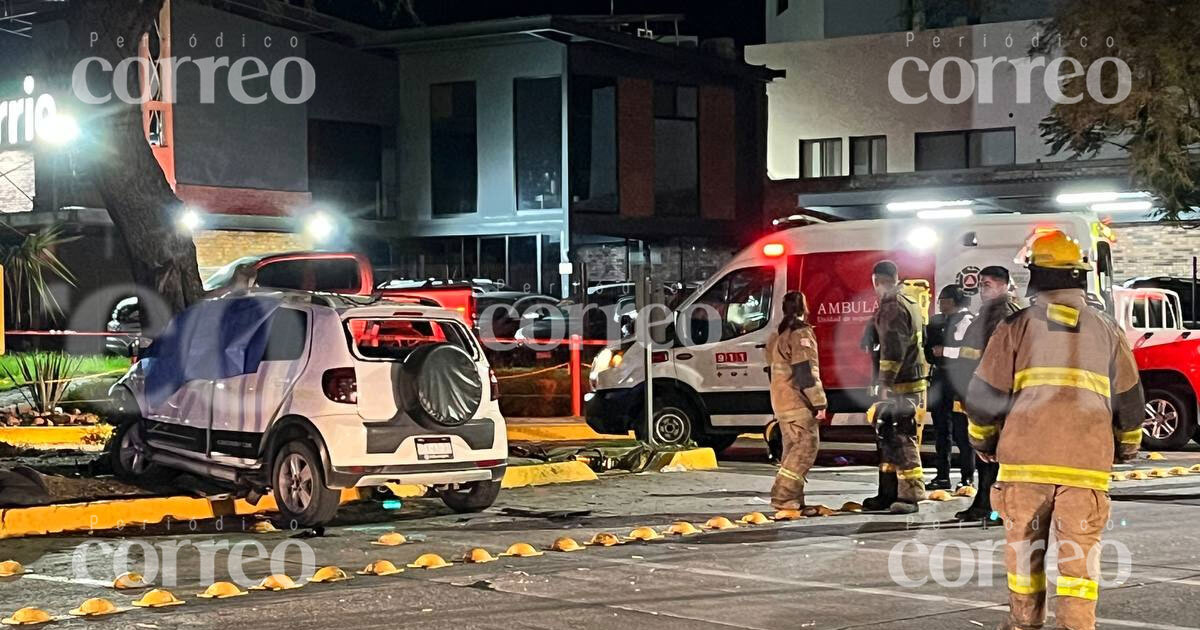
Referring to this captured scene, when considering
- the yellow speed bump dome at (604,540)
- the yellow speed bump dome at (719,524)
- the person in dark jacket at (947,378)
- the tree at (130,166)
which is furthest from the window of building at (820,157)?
the yellow speed bump dome at (604,540)

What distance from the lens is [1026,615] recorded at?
6594mm

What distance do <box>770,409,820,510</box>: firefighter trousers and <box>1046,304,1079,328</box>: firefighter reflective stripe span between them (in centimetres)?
565

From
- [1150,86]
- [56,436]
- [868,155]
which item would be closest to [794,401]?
[56,436]

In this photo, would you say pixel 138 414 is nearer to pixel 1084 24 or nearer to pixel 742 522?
pixel 742 522

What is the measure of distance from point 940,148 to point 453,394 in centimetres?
3613

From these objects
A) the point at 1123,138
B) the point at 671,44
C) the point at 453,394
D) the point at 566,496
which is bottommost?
the point at 566,496

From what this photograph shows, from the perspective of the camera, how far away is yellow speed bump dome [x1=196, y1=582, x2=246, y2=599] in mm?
A: 8789

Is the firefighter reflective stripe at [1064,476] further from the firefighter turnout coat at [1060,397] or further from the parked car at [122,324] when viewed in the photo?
the parked car at [122,324]

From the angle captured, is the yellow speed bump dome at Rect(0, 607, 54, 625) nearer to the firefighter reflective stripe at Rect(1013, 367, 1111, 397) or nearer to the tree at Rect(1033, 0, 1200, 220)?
the firefighter reflective stripe at Rect(1013, 367, 1111, 397)

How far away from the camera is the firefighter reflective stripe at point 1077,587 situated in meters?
6.41

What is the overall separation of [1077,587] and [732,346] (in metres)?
10.7

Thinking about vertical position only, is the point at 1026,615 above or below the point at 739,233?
below

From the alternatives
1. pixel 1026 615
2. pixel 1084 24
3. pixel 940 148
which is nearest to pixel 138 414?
pixel 1026 615

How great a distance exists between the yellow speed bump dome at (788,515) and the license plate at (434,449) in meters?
2.52
